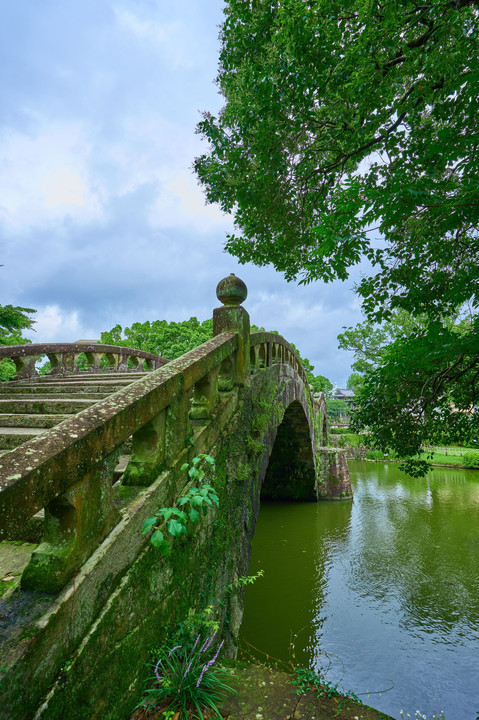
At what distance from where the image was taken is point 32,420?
10.7ft

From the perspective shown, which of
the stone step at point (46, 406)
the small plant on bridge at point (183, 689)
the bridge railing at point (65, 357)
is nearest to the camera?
the small plant on bridge at point (183, 689)

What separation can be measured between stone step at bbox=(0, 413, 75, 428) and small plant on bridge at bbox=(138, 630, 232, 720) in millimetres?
1973

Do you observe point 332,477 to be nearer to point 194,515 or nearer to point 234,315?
point 234,315

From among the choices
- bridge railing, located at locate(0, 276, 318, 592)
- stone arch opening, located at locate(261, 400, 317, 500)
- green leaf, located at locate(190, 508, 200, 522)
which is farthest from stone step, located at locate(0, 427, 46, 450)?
stone arch opening, located at locate(261, 400, 317, 500)

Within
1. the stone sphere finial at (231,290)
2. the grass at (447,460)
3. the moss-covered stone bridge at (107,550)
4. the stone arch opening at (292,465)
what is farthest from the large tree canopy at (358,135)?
the grass at (447,460)

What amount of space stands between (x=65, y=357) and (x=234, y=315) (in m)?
4.49

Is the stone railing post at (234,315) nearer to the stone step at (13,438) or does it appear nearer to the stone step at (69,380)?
the stone step at (69,380)

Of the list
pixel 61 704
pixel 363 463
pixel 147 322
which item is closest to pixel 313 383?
pixel 363 463

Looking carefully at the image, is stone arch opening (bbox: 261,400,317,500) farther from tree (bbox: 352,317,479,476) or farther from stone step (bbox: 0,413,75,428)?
stone step (bbox: 0,413,75,428)

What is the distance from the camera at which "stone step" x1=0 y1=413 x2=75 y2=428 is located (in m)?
3.19

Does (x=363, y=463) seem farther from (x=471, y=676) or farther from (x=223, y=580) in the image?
(x=223, y=580)

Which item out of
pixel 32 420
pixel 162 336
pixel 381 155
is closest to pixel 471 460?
pixel 162 336

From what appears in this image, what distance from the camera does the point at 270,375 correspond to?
6.53 m

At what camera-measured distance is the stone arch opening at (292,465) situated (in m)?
13.6
